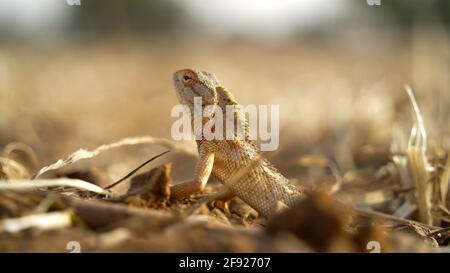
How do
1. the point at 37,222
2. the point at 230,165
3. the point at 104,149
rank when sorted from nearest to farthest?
the point at 37,222
the point at 104,149
the point at 230,165

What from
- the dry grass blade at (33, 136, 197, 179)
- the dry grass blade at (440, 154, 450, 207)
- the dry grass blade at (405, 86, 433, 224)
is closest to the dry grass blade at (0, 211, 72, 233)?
the dry grass blade at (33, 136, 197, 179)

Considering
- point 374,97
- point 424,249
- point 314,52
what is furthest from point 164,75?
point 424,249

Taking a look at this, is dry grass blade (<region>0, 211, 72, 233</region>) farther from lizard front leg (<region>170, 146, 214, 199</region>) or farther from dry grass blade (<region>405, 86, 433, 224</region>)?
dry grass blade (<region>405, 86, 433, 224</region>)

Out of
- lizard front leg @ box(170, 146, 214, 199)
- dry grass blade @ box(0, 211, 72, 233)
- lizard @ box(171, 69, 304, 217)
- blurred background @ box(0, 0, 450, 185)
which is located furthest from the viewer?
blurred background @ box(0, 0, 450, 185)

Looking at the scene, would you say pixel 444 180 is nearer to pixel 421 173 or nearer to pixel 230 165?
pixel 421 173

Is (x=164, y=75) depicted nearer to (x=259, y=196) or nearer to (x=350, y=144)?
(x=350, y=144)

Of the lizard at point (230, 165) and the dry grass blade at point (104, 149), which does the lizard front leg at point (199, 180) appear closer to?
the lizard at point (230, 165)

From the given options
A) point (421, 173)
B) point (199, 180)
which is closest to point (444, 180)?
point (421, 173)
